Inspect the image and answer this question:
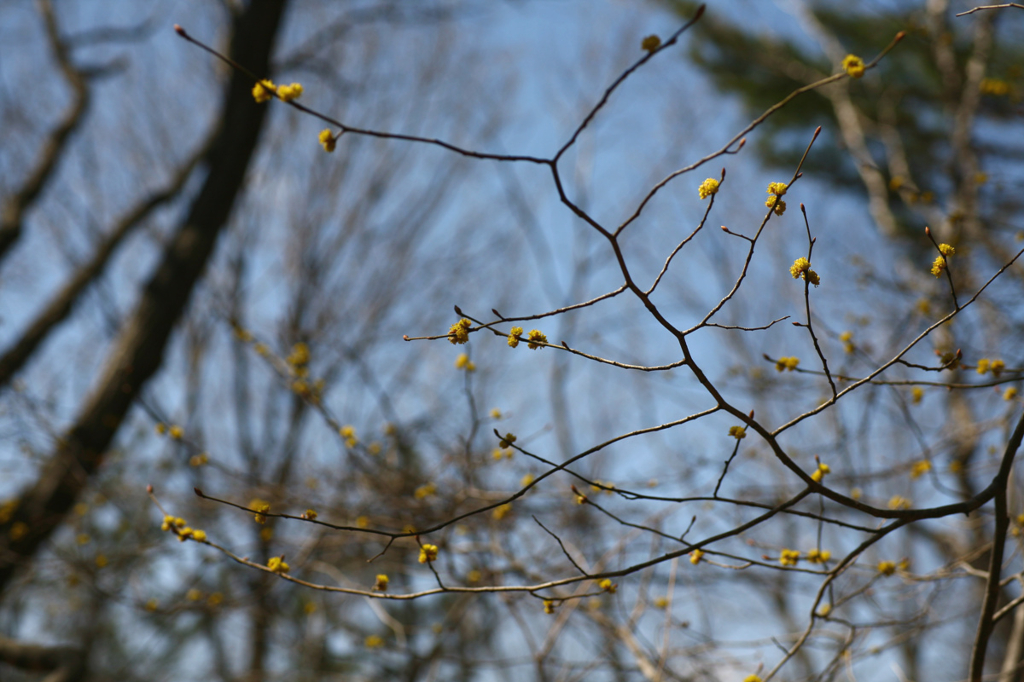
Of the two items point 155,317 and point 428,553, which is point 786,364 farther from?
point 155,317

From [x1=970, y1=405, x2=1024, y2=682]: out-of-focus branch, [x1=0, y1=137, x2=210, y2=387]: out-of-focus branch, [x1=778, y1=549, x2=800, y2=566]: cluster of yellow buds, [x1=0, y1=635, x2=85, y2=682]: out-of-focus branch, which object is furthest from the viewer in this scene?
[x1=0, y1=137, x2=210, y2=387]: out-of-focus branch

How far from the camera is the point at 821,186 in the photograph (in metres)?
7.77

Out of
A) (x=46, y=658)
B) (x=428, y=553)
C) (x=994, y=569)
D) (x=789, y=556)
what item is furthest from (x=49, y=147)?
(x=994, y=569)

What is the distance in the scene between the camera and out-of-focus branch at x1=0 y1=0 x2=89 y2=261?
4953 mm

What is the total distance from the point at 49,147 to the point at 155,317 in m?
3.28

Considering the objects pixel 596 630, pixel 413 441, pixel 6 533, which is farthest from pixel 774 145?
pixel 6 533

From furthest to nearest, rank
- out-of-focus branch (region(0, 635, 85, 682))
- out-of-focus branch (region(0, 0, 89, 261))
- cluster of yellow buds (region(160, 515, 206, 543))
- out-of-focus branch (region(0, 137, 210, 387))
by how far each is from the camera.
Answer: out-of-focus branch (region(0, 0, 89, 261)) → out-of-focus branch (region(0, 137, 210, 387)) → out-of-focus branch (region(0, 635, 85, 682)) → cluster of yellow buds (region(160, 515, 206, 543))

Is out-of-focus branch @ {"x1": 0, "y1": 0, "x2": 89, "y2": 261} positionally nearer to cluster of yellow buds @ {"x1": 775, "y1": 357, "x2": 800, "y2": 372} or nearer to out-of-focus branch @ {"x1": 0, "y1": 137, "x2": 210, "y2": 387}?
out-of-focus branch @ {"x1": 0, "y1": 137, "x2": 210, "y2": 387}

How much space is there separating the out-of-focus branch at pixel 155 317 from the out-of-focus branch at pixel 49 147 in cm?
217

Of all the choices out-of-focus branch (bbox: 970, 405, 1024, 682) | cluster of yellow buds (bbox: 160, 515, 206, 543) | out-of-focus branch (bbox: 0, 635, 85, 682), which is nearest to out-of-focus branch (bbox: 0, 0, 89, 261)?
out-of-focus branch (bbox: 0, 635, 85, 682)

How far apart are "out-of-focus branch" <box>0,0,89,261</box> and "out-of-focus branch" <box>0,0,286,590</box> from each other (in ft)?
7.12

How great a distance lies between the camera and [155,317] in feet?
11.8

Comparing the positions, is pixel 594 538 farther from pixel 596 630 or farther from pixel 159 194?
pixel 159 194

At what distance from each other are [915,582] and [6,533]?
387 cm
